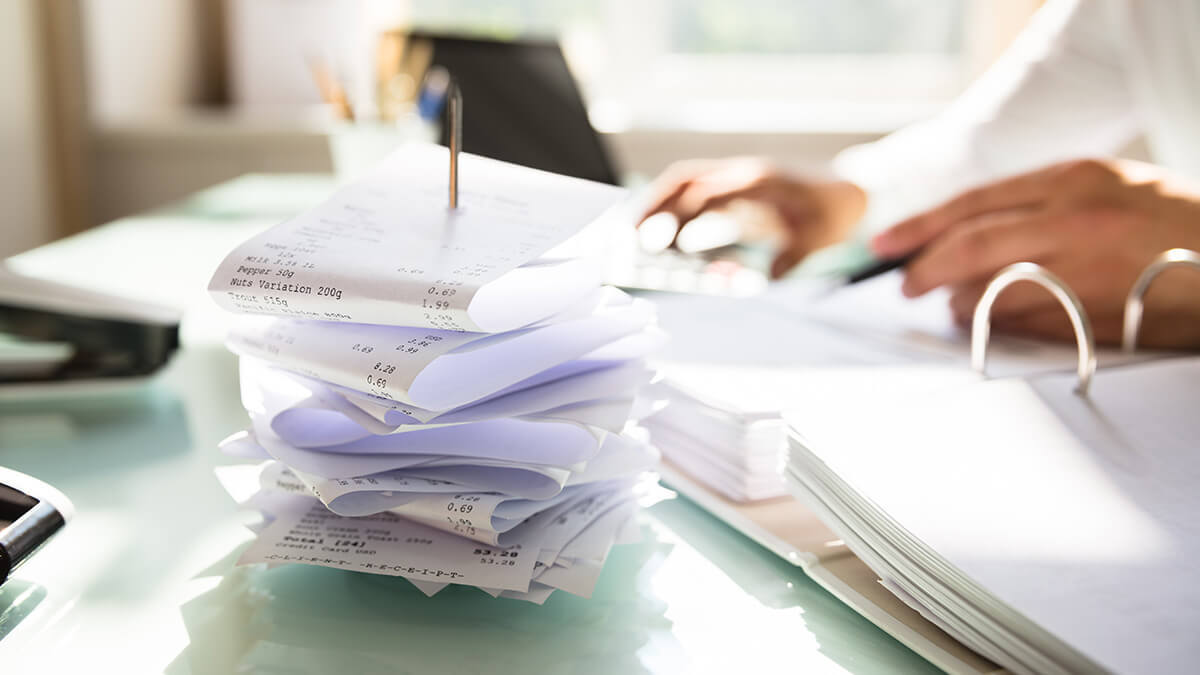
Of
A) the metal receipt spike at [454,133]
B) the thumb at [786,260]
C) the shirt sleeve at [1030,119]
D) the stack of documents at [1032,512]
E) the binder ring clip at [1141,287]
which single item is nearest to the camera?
the stack of documents at [1032,512]

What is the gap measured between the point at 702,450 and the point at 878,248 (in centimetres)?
31

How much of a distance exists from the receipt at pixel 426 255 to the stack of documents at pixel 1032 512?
0.12 m

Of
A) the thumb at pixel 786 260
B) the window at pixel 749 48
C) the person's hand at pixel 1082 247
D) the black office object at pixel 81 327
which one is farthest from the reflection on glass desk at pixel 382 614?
the window at pixel 749 48

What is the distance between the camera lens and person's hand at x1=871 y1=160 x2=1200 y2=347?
0.60m

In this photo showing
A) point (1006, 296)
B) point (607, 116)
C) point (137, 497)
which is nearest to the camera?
point (137, 497)

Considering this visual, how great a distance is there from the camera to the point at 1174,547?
0.31m

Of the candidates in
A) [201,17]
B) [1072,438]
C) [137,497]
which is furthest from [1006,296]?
[201,17]

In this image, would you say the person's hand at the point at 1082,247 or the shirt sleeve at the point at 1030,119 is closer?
the person's hand at the point at 1082,247

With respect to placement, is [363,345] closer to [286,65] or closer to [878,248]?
[878,248]

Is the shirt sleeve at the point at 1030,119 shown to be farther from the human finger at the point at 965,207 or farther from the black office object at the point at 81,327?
the black office object at the point at 81,327

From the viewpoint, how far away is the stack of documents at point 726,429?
417 mm

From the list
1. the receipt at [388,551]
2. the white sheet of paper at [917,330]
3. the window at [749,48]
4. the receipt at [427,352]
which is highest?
the window at [749,48]

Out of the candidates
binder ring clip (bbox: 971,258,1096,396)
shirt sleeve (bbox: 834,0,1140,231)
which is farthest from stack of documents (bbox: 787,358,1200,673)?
shirt sleeve (bbox: 834,0,1140,231)

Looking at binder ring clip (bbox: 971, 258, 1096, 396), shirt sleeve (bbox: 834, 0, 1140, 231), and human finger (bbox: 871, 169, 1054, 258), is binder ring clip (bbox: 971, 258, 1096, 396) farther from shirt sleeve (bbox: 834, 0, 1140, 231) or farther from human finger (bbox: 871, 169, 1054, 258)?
shirt sleeve (bbox: 834, 0, 1140, 231)
